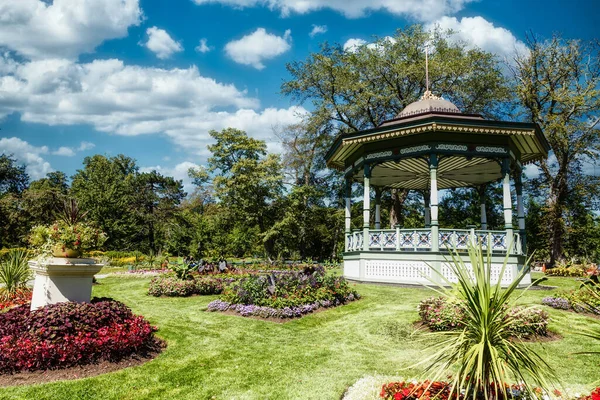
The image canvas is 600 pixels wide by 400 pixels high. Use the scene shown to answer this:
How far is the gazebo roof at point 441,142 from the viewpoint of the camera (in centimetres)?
1397

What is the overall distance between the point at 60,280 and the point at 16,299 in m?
5.01

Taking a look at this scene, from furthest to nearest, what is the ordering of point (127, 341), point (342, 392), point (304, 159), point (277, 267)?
point (304, 159) → point (277, 267) → point (127, 341) → point (342, 392)

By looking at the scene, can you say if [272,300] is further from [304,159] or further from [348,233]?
[304,159]

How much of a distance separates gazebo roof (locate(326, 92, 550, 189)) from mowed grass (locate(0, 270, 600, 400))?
20.9 feet

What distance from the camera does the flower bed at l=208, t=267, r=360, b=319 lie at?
31.0 feet

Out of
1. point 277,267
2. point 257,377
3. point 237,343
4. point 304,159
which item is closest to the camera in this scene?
point 257,377

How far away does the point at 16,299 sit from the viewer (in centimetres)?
1008

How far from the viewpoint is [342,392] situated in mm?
5105

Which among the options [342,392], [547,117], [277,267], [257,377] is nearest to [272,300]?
[257,377]

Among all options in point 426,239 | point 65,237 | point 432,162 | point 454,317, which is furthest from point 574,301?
point 65,237

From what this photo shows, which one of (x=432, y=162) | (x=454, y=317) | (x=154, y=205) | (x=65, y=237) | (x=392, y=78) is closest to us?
(x=65, y=237)

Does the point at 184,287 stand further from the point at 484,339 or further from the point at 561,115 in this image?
the point at 561,115

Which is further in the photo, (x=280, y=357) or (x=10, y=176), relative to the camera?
(x=10, y=176)

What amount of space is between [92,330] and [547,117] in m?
26.8
